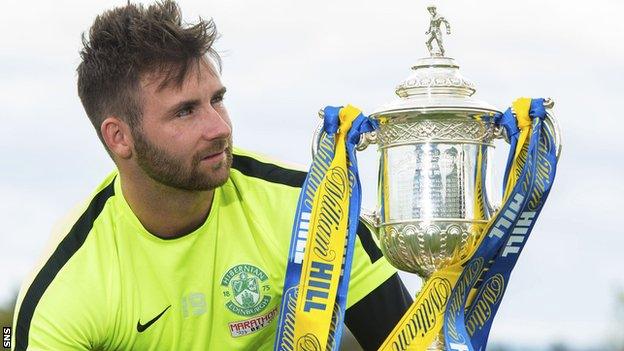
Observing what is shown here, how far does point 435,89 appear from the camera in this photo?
15.4 feet

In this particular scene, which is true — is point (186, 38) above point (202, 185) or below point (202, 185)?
above

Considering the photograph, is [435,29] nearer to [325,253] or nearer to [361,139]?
[361,139]

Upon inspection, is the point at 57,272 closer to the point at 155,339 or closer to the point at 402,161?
the point at 155,339

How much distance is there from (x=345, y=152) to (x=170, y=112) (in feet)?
2.10

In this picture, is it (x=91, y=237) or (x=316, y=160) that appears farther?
(x=91, y=237)

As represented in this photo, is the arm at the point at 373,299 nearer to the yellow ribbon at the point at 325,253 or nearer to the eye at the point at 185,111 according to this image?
the yellow ribbon at the point at 325,253

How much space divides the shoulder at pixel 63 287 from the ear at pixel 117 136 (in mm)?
277

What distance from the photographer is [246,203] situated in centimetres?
528

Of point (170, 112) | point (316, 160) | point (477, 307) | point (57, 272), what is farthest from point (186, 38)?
point (477, 307)

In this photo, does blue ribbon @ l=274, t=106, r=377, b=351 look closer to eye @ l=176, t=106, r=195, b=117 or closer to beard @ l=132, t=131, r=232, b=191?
beard @ l=132, t=131, r=232, b=191

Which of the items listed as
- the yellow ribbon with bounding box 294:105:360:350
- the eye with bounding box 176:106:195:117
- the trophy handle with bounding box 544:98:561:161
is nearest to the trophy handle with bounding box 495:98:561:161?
the trophy handle with bounding box 544:98:561:161

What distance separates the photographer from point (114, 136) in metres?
5.15

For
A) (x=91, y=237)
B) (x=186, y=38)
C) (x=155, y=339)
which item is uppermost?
(x=186, y=38)

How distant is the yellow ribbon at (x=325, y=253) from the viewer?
15.7ft
